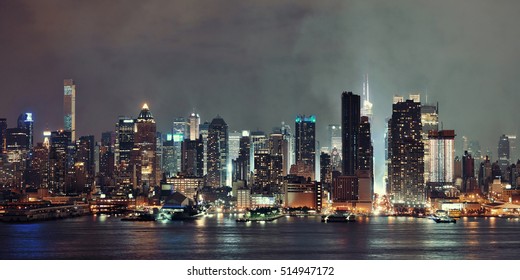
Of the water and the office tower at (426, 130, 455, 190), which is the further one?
the office tower at (426, 130, 455, 190)

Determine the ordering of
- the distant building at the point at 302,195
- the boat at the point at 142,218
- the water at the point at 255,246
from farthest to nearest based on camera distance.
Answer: the distant building at the point at 302,195
the boat at the point at 142,218
the water at the point at 255,246

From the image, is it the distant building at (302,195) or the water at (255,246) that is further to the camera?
the distant building at (302,195)

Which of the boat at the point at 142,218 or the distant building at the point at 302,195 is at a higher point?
the distant building at the point at 302,195

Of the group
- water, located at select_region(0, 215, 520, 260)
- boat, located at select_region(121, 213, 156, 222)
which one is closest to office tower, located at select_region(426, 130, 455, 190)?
boat, located at select_region(121, 213, 156, 222)

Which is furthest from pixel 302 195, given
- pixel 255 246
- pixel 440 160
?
pixel 255 246

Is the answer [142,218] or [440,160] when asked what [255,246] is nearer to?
[142,218]

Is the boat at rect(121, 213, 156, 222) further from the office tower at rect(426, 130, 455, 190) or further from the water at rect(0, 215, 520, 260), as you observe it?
the office tower at rect(426, 130, 455, 190)

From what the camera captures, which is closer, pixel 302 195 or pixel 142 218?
pixel 142 218

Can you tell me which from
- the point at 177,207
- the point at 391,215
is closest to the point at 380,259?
the point at 177,207

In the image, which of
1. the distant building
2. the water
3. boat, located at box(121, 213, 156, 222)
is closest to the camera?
the water

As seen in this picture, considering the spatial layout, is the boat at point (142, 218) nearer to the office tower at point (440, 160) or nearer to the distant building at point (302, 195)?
the distant building at point (302, 195)

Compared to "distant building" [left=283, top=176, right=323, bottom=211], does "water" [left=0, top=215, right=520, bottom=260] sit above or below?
below

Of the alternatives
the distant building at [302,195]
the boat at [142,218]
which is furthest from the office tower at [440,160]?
the boat at [142,218]
